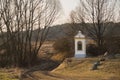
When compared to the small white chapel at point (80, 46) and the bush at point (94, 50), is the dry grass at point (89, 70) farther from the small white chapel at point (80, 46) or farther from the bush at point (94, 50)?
the bush at point (94, 50)

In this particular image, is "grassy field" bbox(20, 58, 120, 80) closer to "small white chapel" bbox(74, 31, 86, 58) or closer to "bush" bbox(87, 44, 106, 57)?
"small white chapel" bbox(74, 31, 86, 58)

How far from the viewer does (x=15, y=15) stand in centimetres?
5466

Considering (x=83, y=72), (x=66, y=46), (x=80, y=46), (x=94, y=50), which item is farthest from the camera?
(x=66, y=46)

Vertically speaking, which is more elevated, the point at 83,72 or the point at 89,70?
the point at 89,70

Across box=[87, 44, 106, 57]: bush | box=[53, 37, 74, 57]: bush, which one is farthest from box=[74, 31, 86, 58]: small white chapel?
box=[53, 37, 74, 57]: bush

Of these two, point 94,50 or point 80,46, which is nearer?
point 80,46

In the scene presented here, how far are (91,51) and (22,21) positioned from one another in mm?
11680

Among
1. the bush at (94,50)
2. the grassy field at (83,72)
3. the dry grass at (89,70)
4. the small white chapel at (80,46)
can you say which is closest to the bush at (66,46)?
the bush at (94,50)

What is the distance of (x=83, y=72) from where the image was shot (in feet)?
115

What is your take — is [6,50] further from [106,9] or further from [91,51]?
[106,9]

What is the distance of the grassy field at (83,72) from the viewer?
3072 centimetres

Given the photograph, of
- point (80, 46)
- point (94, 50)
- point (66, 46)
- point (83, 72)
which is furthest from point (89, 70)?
point (66, 46)

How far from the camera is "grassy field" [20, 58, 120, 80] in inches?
1209

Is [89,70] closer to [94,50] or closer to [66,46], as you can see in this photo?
[94,50]
